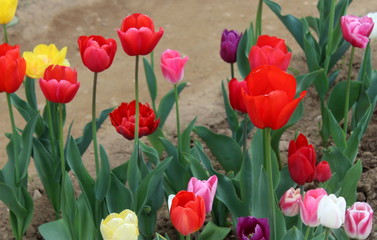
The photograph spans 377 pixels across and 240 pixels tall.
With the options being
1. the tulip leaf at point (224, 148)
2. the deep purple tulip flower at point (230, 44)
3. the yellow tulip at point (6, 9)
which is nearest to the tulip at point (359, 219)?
the tulip leaf at point (224, 148)

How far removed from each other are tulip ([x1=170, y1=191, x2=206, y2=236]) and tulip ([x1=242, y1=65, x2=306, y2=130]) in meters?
0.24

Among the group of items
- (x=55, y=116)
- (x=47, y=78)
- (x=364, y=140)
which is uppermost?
(x=47, y=78)

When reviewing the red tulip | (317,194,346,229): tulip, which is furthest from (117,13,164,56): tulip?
(317,194,346,229): tulip

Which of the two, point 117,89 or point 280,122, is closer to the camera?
point 280,122

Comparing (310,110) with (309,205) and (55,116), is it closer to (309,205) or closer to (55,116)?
(55,116)

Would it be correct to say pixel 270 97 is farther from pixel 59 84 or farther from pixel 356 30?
pixel 356 30

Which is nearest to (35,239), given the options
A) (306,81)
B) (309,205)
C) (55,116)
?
(55,116)

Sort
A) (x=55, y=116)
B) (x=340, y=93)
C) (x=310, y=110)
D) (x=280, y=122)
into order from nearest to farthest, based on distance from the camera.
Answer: (x=280, y=122) < (x=55, y=116) < (x=340, y=93) < (x=310, y=110)

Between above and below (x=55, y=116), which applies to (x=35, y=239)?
below

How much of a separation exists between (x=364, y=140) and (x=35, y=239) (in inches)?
50.3

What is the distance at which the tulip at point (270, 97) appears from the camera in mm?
1654

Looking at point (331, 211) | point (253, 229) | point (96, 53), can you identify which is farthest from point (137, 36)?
point (331, 211)

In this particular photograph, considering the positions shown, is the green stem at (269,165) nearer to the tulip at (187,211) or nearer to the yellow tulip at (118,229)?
the tulip at (187,211)

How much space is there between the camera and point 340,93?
302 cm
